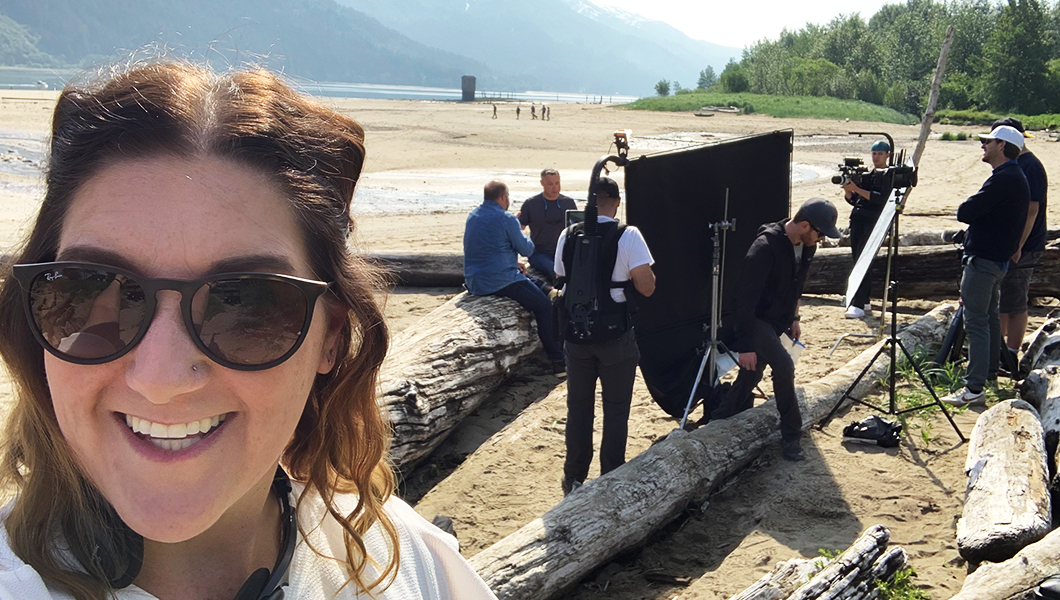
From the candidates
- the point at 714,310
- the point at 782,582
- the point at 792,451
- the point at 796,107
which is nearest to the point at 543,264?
the point at 714,310

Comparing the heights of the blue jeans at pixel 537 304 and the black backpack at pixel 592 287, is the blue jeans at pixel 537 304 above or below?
below

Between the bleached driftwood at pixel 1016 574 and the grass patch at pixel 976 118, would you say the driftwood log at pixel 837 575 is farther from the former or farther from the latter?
the grass patch at pixel 976 118

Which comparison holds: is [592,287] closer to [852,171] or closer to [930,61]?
[852,171]

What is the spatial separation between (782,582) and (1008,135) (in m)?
4.62

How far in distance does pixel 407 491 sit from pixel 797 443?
9.39 feet

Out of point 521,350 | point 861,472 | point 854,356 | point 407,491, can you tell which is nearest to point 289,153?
point 407,491

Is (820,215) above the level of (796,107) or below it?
below

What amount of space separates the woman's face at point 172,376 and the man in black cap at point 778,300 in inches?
208

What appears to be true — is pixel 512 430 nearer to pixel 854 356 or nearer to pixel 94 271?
pixel 854 356

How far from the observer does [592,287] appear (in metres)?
5.32

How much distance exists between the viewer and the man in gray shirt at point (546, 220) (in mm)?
9156

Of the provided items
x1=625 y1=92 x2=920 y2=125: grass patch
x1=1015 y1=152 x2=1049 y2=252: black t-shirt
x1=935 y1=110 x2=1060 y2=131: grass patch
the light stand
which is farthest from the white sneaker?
x1=625 y1=92 x2=920 y2=125: grass patch

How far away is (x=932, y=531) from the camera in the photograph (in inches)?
186

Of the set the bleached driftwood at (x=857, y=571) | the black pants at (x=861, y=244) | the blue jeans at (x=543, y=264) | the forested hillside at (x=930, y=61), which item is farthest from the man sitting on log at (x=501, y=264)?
the forested hillside at (x=930, y=61)
